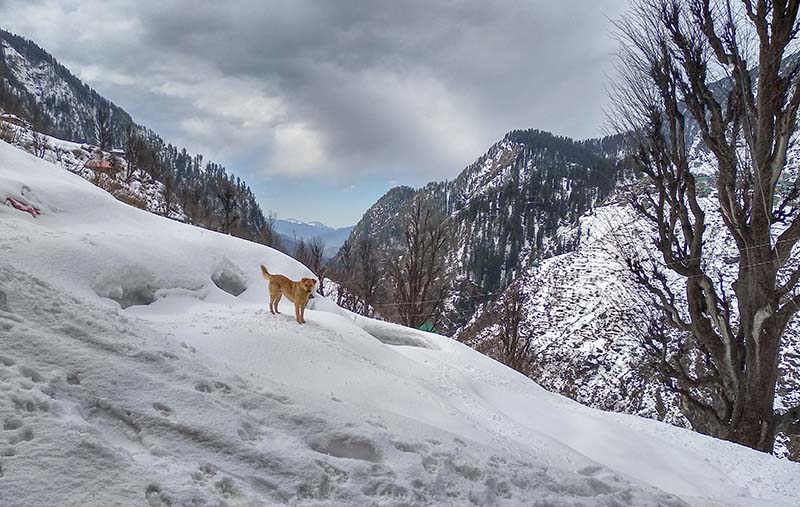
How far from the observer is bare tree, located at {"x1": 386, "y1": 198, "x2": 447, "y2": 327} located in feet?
61.7

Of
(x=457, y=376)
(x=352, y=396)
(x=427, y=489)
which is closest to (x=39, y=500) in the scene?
(x=427, y=489)

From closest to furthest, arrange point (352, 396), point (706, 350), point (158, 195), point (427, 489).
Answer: point (427, 489), point (352, 396), point (706, 350), point (158, 195)

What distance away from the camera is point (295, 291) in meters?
5.68

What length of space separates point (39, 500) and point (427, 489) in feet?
6.65

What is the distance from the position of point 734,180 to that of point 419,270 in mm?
12855

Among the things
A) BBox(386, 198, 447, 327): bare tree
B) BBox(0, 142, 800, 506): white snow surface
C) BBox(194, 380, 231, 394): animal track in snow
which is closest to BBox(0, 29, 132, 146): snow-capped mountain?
BBox(386, 198, 447, 327): bare tree

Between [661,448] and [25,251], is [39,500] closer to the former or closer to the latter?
[25,251]

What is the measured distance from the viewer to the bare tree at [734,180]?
6727mm

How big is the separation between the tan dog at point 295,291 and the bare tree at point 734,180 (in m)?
7.09

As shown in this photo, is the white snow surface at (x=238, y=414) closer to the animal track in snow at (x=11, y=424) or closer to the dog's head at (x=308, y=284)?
the animal track in snow at (x=11, y=424)

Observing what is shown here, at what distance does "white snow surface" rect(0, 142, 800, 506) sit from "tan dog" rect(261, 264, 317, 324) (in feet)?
0.75

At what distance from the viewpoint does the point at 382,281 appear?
82.9 feet

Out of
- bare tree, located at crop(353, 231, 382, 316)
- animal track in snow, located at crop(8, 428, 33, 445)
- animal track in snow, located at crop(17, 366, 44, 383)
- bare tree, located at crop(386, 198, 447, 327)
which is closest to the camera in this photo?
animal track in snow, located at crop(8, 428, 33, 445)

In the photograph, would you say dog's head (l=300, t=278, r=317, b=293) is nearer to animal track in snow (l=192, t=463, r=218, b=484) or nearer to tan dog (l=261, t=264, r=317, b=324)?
tan dog (l=261, t=264, r=317, b=324)
